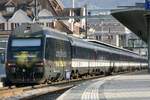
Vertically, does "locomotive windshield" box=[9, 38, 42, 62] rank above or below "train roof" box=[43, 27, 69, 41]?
below

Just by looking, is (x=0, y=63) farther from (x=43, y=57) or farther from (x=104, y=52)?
(x=104, y=52)

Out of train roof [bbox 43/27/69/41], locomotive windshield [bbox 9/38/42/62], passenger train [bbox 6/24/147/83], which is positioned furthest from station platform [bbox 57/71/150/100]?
train roof [bbox 43/27/69/41]

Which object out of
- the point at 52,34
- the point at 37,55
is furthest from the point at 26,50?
the point at 52,34

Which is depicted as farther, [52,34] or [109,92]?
[52,34]

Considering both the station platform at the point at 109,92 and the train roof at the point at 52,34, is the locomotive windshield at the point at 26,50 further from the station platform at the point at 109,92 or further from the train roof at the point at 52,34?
the station platform at the point at 109,92

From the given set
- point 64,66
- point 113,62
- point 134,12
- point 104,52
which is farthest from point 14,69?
point 113,62

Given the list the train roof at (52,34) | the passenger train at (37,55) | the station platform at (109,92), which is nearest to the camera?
the station platform at (109,92)

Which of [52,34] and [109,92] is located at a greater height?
[52,34]

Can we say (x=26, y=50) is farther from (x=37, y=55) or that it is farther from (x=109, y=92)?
(x=109, y=92)

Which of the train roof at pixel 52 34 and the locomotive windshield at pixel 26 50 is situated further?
the train roof at pixel 52 34

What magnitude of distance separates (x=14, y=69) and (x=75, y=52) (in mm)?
11235

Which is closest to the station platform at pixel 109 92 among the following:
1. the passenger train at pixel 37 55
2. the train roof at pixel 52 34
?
the passenger train at pixel 37 55

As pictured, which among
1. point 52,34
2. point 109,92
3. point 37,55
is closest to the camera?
point 109,92

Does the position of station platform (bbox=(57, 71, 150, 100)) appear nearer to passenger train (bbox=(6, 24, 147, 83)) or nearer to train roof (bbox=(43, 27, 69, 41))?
passenger train (bbox=(6, 24, 147, 83))
